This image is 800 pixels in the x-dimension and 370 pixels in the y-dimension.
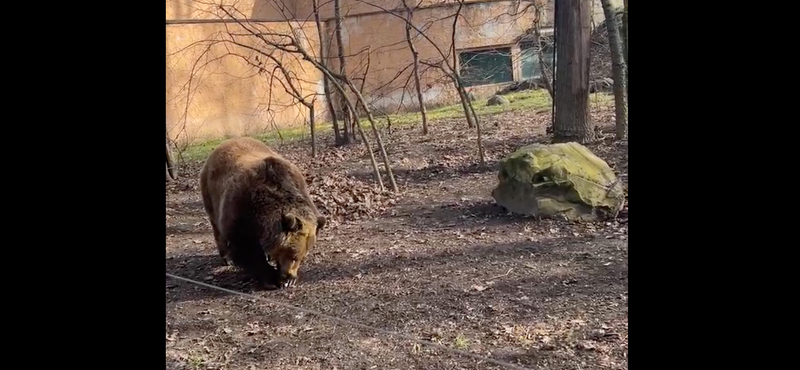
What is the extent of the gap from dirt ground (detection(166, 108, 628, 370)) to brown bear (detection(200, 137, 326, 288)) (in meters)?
0.25

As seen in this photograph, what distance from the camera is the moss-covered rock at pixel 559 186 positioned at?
7.57m

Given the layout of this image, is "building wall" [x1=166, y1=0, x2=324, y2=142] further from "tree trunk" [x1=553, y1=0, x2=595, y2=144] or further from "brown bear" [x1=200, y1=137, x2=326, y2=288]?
"brown bear" [x1=200, y1=137, x2=326, y2=288]

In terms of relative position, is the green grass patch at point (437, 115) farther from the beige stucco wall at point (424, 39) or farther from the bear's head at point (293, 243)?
the bear's head at point (293, 243)

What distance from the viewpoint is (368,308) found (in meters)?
5.66

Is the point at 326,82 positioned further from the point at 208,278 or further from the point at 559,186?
the point at 208,278

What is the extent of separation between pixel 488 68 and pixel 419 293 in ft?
57.0

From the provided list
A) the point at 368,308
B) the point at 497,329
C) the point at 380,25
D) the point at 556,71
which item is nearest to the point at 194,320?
the point at 368,308

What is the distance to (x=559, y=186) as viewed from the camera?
771 cm

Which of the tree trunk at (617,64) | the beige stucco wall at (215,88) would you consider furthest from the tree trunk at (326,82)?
the tree trunk at (617,64)

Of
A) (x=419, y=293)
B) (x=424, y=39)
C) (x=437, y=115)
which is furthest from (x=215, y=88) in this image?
(x=419, y=293)

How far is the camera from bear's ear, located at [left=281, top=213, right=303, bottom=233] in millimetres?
5922
